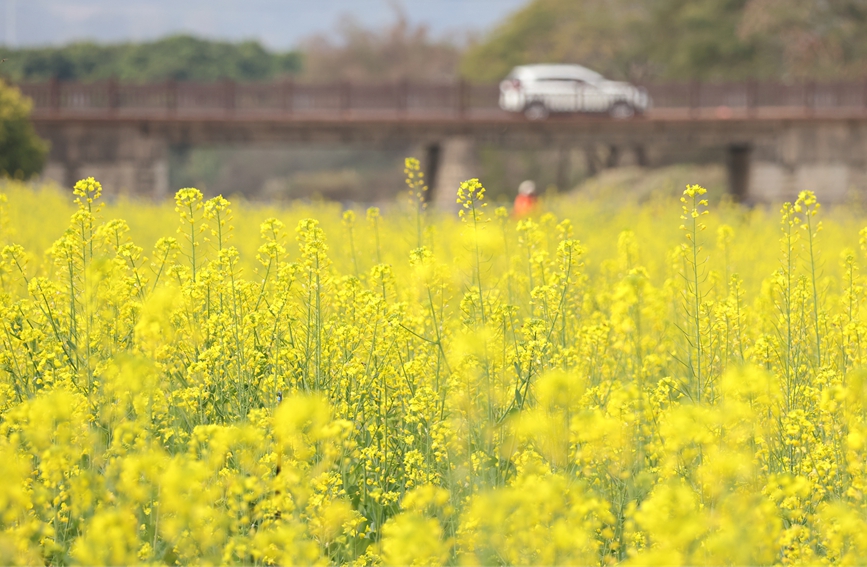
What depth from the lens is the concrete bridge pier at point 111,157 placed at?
22.5m

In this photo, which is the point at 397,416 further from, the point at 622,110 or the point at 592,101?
the point at 592,101

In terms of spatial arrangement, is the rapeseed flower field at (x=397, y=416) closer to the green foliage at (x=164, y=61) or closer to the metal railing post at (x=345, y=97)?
the metal railing post at (x=345, y=97)

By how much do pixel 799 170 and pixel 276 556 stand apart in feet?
→ 75.6

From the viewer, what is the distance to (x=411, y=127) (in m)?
23.5

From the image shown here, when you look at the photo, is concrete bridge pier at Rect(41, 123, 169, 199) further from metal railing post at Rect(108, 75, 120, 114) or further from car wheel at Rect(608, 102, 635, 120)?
car wheel at Rect(608, 102, 635, 120)

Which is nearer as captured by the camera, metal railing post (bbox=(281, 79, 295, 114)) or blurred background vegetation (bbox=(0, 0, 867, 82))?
metal railing post (bbox=(281, 79, 295, 114))

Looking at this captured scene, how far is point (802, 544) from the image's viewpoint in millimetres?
2910

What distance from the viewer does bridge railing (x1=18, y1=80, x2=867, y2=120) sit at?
23391 millimetres

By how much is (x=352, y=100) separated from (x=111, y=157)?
5.74 m

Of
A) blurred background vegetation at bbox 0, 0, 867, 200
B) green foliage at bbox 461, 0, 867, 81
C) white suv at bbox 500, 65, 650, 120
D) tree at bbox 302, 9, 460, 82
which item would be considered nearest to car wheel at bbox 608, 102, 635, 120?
white suv at bbox 500, 65, 650, 120

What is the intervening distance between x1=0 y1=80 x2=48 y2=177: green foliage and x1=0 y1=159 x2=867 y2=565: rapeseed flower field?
14398 millimetres

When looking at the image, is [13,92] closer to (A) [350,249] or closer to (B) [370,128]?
(B) [370,128]

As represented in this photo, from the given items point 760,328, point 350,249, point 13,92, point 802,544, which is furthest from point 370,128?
point 802,544

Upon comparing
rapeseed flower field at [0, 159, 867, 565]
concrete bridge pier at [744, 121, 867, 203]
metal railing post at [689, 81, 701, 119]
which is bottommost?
rapeseed flower field at [0, 159, 867, 565]
